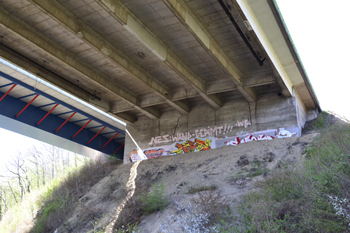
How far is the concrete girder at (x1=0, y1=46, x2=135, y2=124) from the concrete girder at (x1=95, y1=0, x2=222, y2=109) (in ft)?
22.0

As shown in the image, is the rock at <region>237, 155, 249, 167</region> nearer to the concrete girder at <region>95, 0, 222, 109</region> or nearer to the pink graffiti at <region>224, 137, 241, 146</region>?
the pink graffiti at <region>224, 137, 241, 146</region>

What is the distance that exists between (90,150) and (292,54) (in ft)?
62.0

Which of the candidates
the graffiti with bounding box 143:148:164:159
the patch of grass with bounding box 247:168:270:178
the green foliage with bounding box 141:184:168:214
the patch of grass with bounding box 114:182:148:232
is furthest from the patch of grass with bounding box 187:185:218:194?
the graffiti with bounding box 143:148:164:159

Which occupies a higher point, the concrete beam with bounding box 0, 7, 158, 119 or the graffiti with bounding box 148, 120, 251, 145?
the concrete beam with bounding box 0, 7, 158, 119

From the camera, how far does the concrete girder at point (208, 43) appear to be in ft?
40.9

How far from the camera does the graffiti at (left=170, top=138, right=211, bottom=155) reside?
21448 mm

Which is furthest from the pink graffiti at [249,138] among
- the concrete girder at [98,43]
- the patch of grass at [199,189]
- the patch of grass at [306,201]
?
the patch of grass at [306,201]

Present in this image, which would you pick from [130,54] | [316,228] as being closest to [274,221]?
[316,228]

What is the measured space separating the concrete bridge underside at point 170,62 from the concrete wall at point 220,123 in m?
0.07

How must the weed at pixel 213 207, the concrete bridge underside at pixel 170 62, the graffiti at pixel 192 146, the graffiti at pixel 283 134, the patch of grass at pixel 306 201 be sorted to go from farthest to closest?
1. the graffiti at pixel 192 146
2. the graffiti at pixel 283 134
3. the concrete bridge underside at pixel 170 62
4. the weed at pixel 213 207
5. the patch of grass at pixel 306 201

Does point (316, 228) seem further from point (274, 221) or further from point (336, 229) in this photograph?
point (274, 221)

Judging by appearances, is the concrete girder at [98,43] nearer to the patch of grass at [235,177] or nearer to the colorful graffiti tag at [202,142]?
the colorful graffiti tag at [202,142]

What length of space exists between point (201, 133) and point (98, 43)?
405 inches

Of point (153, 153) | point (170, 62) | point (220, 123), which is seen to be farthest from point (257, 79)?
point (153, 153)
